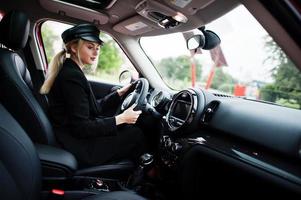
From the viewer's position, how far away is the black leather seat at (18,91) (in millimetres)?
1851

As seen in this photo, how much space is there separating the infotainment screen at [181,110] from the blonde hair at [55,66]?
0.74 metres

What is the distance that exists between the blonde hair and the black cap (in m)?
0.03

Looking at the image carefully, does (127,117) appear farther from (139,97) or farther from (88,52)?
(88,52)

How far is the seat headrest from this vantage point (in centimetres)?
192

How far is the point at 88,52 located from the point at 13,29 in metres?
0.51

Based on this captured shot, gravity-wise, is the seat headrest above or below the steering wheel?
above

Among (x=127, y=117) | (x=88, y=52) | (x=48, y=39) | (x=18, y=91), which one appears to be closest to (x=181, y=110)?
(x=127, y=117)

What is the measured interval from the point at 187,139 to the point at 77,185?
2.40ft

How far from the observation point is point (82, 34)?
2.16m

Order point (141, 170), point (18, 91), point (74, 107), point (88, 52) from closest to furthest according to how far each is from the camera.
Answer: point (18, 91) < point (74, 107) < point (141, 170) < point (88, 52)

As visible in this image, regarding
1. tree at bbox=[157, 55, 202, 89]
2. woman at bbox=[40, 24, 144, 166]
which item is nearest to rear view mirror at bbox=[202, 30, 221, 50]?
woman at bbox=[40, 24, 144, 166]

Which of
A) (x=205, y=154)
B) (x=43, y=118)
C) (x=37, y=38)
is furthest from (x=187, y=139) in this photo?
(x=37, y=38)

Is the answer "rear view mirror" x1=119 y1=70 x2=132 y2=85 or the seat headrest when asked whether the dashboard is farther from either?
"rear view mirror" x1=119 y1=70 x2=132 y2=85

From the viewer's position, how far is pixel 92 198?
152 cm
